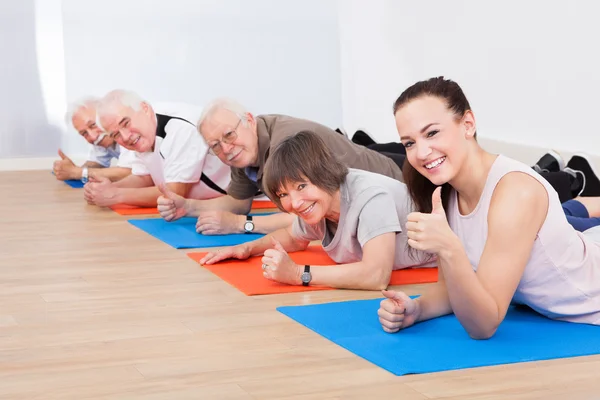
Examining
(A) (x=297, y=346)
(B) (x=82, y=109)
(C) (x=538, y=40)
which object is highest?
(C) (x=538, y=40)

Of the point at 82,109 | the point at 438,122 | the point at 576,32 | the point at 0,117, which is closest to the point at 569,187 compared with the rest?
the point at 576,32

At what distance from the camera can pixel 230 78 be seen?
8.62 metres

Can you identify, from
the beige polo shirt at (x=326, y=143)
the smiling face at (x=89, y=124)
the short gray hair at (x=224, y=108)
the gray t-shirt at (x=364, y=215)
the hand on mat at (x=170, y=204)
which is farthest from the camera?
the smiling face at (x=89, y=124)

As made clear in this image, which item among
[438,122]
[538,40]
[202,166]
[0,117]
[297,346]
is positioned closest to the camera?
[438,122]

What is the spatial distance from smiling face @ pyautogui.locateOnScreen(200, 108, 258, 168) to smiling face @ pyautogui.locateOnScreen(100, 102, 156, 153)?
2.87ft

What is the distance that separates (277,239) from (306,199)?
838mm

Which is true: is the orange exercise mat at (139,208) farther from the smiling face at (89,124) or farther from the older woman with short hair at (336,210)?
the older woman with short hair at (336,210)

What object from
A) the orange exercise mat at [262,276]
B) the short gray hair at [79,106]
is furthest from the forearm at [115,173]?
the orange exercise mat at [262,276]

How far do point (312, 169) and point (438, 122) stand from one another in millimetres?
Result: 764

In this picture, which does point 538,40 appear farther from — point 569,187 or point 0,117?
point 0,117

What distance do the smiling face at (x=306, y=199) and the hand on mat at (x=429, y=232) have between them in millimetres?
899

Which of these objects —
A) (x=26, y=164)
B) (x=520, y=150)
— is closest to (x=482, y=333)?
(x=520, y=150)

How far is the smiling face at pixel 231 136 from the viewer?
13.7ft

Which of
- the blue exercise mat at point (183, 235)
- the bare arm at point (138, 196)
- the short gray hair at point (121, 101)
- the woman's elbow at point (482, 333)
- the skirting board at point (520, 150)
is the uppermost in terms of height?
the short gray hair at point (121, 101)
